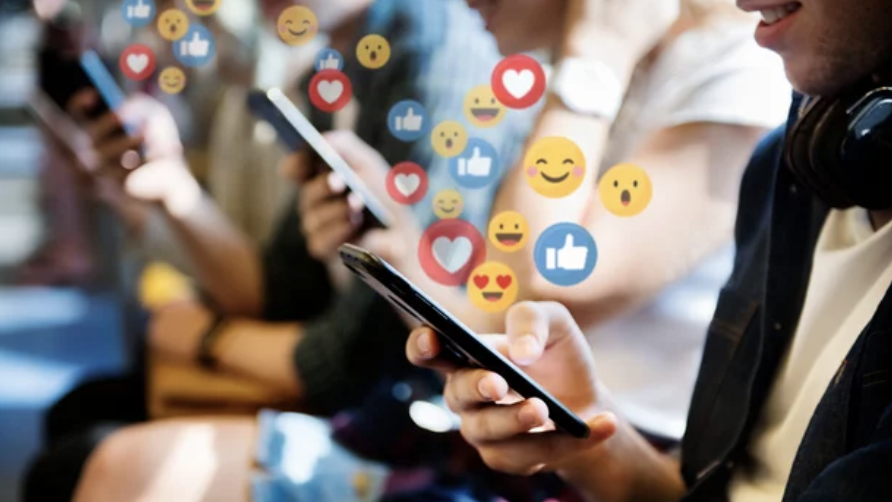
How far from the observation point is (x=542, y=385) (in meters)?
1.14

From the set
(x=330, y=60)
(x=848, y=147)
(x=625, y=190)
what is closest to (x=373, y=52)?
(x=330, y=60)

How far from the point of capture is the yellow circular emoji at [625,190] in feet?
3.73

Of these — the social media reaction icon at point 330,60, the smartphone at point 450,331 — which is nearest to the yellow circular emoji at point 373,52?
the social media reaction icon at point 330,60

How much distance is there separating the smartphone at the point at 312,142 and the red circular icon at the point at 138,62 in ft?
0.56

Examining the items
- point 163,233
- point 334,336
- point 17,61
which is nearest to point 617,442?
point 334,336

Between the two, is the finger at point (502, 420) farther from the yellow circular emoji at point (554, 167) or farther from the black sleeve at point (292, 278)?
the black sleeve at point (292, 278)

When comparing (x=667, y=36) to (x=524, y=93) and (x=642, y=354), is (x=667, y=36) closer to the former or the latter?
(x=524, y=93)

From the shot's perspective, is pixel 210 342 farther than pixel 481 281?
Yes

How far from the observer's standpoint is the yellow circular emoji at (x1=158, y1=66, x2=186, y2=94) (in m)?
1.46

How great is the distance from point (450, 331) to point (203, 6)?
69 centimetres

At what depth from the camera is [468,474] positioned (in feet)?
4.42

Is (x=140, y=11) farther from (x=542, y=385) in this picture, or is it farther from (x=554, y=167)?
(x=542, y=385)

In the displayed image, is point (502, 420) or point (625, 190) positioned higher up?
point (625, 190)

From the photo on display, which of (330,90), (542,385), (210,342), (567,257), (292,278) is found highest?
(330,90)
